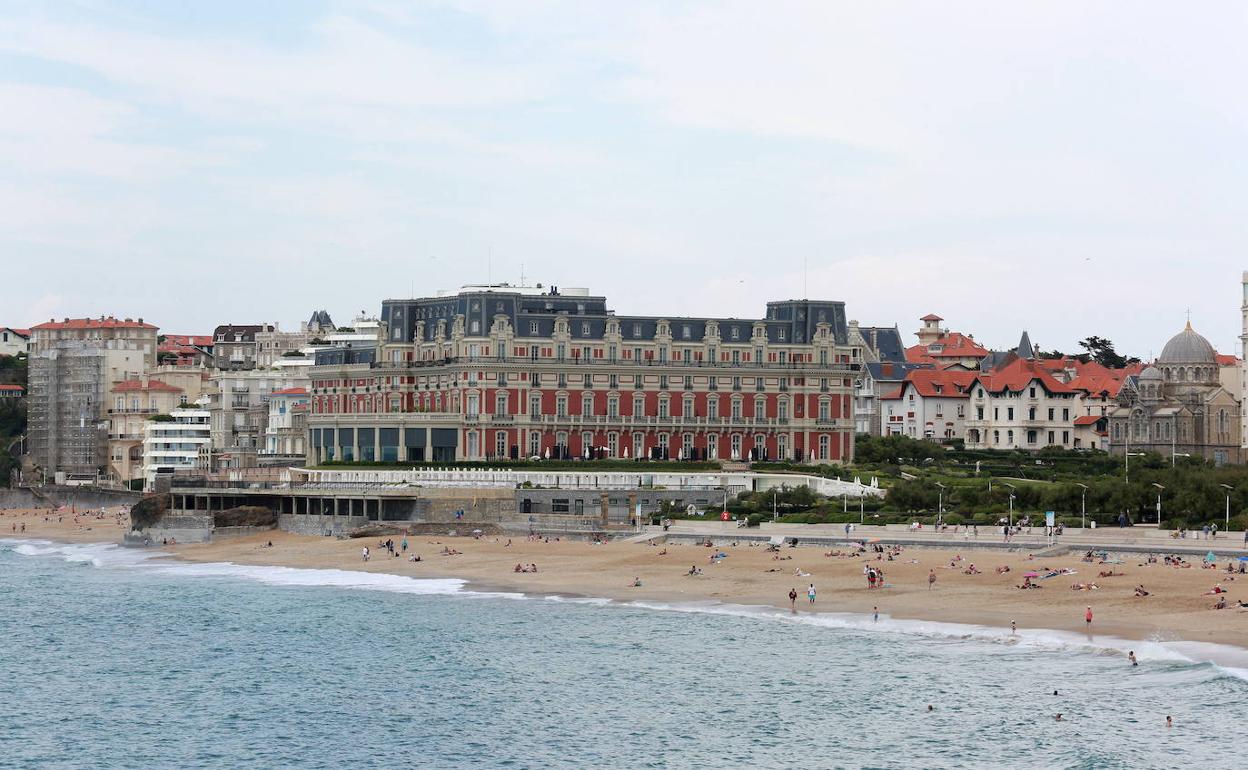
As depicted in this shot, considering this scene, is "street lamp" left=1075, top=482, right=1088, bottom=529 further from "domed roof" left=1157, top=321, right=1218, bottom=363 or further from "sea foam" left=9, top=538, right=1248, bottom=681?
"domed roof" left=1157, top=321, right=1218, bottom=363

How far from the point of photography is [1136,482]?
10962 cm

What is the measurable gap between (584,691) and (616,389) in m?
83.4

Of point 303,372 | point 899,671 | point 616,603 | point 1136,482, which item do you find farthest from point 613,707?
point 303,372

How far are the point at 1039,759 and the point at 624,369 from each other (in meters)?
96.6

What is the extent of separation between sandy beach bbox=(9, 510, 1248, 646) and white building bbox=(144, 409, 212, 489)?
70333mm

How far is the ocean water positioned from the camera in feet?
195

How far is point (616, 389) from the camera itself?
499 ft

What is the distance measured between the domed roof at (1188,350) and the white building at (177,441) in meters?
100

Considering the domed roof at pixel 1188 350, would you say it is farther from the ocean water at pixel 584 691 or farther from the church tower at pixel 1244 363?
the ocean water at pixel 584 691

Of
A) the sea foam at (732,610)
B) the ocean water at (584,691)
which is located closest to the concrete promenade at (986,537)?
the sea foam at (732,610)

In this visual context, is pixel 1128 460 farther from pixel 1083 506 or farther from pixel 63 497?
pixel 63 497

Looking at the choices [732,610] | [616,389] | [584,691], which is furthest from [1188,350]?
[584,691]

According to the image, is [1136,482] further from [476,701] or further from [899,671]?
[476,701]

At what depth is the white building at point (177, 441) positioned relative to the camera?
644ft
